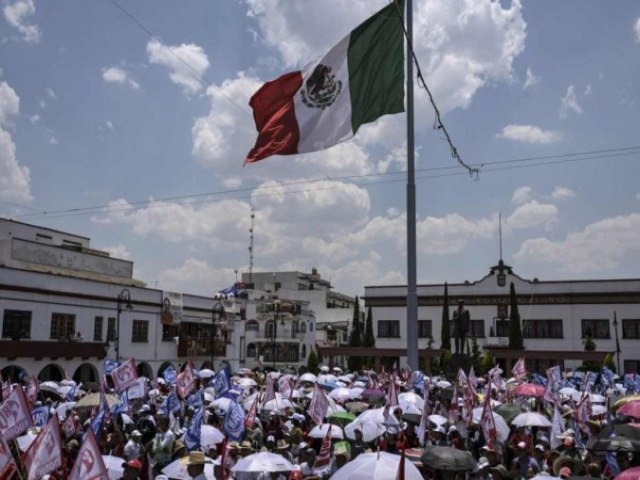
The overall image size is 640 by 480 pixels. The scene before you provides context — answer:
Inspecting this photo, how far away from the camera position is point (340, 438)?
13.0 metres

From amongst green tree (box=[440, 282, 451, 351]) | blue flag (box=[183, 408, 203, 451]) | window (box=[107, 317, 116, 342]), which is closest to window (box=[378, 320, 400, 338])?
green tree (box=[440, 282, 451, 351])

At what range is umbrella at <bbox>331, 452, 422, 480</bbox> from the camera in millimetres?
7160

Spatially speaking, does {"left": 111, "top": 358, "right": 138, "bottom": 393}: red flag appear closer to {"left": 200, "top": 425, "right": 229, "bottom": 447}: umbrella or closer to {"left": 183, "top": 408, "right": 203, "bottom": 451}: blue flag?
{"left": 200, "top": 425, "right": 229, "bottom": 447}: umbrella

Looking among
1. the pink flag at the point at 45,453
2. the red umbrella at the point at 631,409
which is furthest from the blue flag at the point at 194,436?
the red umbrella at the point at 631,409

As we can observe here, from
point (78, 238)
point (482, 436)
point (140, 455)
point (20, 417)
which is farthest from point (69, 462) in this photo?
point (78, 238)

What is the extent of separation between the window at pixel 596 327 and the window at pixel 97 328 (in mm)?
39135

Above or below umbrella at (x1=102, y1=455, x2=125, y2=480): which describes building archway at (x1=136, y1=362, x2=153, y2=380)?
above

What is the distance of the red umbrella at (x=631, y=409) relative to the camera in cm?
1417

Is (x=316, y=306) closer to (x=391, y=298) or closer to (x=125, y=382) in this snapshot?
(x=391, y=298)

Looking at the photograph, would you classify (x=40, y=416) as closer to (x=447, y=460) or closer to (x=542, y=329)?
(x=447, y=460)

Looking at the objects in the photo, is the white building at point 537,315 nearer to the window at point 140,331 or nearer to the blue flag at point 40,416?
the window at point 140,331

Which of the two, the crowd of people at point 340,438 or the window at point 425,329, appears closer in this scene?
the crowd of people at point 340,438

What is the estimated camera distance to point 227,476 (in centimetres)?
967

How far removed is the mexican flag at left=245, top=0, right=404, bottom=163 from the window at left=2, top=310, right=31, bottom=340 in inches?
990
